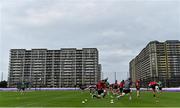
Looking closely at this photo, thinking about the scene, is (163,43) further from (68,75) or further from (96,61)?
(68,75)

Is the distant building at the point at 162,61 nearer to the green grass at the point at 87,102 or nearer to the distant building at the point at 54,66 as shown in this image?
the distant building at the point at 54,66

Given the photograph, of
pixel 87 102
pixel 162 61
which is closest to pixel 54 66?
pixel 162 61

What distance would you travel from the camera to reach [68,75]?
188m

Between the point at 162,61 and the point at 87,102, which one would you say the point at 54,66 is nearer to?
the point at 162,61

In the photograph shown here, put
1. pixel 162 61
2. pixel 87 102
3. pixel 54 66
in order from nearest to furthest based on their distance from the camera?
pixel 87 102, pixel 162 61, pixel 54 66

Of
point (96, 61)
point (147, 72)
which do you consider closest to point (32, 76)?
point (96, 61)

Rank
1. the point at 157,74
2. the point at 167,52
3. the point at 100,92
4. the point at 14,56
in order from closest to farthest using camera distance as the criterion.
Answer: the point at 100,92, the point at 157,74, the point at 167,52, the point at 14,56

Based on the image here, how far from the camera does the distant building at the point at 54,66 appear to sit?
185750mm

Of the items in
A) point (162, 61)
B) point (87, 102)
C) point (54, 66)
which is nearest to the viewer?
point (87, 102)

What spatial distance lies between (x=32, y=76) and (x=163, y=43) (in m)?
89.5

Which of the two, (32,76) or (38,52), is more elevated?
(38,52)

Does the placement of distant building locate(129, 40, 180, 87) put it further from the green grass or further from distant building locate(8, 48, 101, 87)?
the green grass

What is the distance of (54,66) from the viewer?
192375mm

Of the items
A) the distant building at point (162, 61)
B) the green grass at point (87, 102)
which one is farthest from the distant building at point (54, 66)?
the green grass at point (87, 102)
